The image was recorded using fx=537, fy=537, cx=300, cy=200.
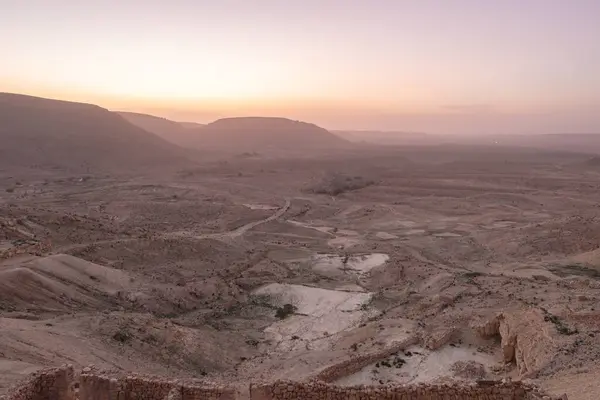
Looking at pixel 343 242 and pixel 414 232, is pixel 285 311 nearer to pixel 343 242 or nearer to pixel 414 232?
pixel 343 242

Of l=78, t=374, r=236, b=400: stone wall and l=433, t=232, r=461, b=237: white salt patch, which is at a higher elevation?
l=78, t=374, r=236, b=400: stone wall

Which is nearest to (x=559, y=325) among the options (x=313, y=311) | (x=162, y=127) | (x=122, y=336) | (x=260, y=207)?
(x=313, y=311)

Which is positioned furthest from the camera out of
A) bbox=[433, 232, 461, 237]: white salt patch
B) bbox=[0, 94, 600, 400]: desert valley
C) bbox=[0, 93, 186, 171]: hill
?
bbox=[0, 93, 186, 171]: hill

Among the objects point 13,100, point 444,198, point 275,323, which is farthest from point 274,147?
point 275,323

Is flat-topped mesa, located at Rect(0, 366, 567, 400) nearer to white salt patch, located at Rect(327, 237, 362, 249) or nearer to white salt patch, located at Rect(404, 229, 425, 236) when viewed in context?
white salt patch, located at Rect(327, 237, 362, 249)

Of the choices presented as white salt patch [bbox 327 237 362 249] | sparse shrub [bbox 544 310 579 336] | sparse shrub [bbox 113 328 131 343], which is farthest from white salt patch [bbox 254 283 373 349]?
white salt patch [bbox 327 237 362 249]

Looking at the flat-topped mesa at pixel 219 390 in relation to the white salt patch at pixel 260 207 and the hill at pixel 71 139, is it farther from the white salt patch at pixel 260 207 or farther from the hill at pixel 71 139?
the hill at pixel 71 139
